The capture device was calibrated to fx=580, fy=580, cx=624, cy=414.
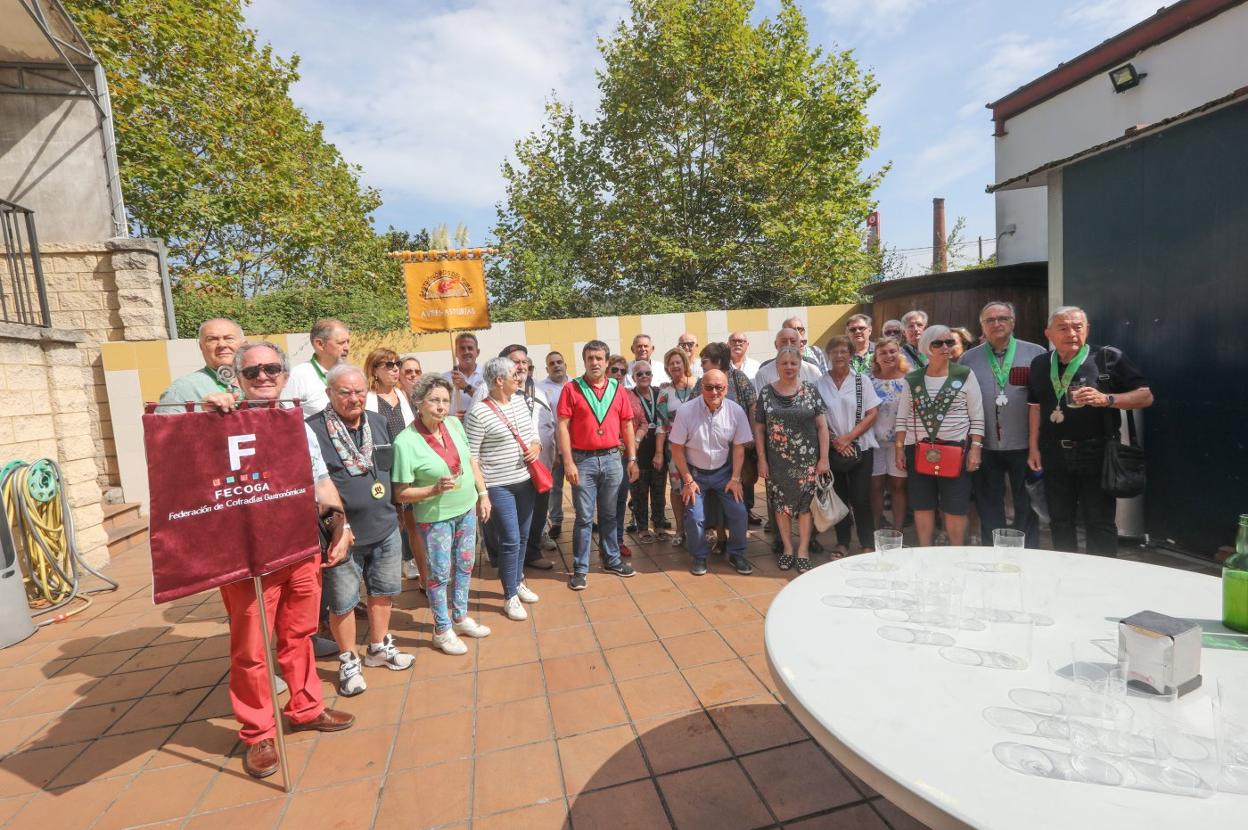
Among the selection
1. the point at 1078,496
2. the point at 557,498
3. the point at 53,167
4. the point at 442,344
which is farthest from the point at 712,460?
the point at 53,167

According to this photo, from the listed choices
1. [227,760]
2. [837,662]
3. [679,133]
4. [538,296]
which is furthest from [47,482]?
[679,133]

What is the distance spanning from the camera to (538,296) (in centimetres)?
1170

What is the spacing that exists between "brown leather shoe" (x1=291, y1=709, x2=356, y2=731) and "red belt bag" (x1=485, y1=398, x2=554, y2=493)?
64.2 inches

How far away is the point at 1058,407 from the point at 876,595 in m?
2.58

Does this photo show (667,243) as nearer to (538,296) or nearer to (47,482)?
(538,296)

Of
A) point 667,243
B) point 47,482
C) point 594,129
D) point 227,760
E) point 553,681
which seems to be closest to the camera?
point 227,760

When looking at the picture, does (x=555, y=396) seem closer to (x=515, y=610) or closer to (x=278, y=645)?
(x=515, y=610)

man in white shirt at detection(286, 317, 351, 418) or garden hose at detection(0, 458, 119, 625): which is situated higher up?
man in white shirt at detection(286, 317, 351, 418)

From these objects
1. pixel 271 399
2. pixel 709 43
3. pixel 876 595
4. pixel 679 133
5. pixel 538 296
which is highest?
pixel 709 43

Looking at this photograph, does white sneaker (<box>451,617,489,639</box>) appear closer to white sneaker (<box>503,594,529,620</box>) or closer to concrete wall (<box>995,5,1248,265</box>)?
white sneaker (<box>503,594,529,620</box>)

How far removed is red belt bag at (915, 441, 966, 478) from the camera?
3.70m

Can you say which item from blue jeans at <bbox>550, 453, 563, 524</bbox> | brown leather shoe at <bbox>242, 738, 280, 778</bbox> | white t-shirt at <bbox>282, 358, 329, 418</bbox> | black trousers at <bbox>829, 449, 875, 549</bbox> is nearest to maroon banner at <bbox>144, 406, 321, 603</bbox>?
brown leather shoe at <bbox>242, 738, 280, 778</bbox>

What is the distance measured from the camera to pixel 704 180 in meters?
13.3

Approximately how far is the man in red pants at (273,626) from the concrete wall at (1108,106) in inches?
418
